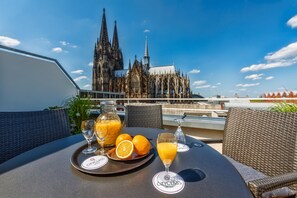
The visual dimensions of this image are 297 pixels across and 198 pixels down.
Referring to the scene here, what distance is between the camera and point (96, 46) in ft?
110

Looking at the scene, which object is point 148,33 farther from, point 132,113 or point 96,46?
point 132,113

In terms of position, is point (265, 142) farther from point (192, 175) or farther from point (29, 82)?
point (29, 82)

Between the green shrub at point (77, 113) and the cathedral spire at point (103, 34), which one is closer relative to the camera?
the green shrub at point (77, 113)

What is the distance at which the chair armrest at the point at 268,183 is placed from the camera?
61 centimetres

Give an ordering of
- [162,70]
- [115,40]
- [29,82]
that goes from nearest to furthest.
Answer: [29,82] < [162,70] < [115,40]

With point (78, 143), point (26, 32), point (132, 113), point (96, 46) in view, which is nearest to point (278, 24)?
point (132, 113)

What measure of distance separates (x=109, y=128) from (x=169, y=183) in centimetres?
46

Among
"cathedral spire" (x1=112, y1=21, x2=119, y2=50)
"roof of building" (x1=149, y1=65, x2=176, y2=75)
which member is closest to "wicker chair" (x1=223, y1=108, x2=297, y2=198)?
"roof of building" (x1=149, y1=65, x2=176, y2=75)

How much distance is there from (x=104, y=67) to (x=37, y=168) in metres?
34.6

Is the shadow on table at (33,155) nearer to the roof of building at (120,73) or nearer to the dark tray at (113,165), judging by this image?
the dark tray at (113,165)

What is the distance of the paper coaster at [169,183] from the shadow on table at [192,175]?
0.02 metres

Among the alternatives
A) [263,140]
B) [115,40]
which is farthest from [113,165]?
[115,40]

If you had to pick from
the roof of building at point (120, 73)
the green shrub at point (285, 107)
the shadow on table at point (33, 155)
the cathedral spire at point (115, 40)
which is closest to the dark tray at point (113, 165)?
the shadow on table at point (33, 155)

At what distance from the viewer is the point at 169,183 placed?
1.73 ft
